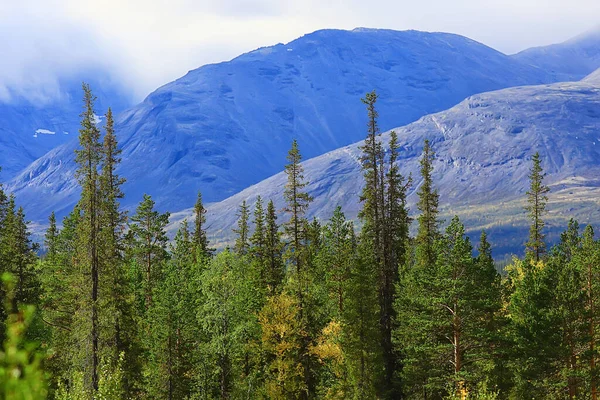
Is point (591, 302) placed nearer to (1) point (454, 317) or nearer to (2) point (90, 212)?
(1) point (454, 317)

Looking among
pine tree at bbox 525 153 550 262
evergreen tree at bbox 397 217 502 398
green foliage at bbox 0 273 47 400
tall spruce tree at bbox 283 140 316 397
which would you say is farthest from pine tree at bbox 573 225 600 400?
green foliage at bbox 0 273 47 400

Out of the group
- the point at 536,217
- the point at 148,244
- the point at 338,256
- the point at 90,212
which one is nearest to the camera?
the point at 90,212

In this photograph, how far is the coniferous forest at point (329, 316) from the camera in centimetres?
4041

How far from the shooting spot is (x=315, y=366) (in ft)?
174

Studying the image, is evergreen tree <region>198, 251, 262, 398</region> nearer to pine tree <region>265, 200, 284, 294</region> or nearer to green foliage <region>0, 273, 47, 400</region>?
pine tree <region>265, 200, 284, 294</region>

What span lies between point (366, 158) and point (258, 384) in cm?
2300

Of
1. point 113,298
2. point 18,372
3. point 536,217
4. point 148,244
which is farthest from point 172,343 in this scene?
point 18,372

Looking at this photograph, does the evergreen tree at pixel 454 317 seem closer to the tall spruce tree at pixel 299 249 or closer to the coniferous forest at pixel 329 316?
the coniferous forest at pixel 329 316

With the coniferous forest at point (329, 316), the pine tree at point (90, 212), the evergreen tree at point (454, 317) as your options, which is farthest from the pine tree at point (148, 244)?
the evergreen tree at point (454, 317)

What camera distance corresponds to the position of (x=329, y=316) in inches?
2032

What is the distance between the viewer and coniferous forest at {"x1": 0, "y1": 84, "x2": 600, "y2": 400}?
4041cm

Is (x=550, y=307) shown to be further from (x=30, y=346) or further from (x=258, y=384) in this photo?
(x=30, y=346)

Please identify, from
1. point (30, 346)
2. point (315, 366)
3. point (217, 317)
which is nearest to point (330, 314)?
point (315, 366)

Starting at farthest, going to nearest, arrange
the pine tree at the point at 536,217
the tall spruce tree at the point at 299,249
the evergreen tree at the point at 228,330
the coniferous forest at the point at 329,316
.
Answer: the pine tree at the point at 536,217, the evergreen tree at the point at 228,330, the tall spruce tree at the point at 299,249, the coniferous forest at the point at 329,316
